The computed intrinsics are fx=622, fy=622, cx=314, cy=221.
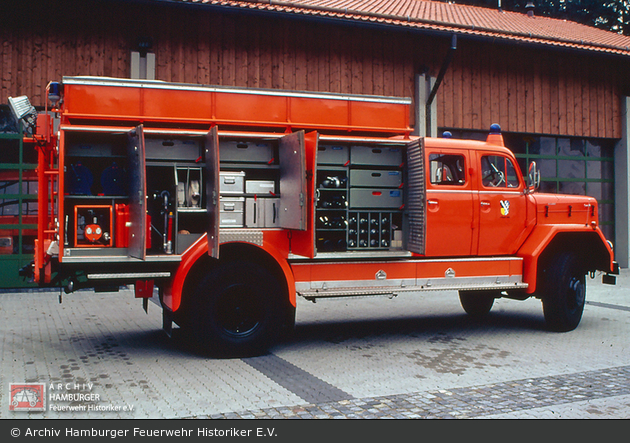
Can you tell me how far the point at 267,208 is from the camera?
24.2ft

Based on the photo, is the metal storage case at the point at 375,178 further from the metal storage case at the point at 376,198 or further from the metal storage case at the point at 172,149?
the metal storage case at the point at 172,149

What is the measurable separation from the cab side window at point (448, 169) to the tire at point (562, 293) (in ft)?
5.80

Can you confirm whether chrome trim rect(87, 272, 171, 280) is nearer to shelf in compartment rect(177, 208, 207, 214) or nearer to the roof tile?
shelf in compartment rect(177, 208, 207, 214)

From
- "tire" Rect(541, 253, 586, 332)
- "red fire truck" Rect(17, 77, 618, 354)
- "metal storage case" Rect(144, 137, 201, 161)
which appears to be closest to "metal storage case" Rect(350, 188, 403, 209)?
"red fire truck" Rect(17, 77, 618, 354)

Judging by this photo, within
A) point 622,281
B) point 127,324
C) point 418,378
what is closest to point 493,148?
point 418,378

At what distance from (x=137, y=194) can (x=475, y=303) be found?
5.68m

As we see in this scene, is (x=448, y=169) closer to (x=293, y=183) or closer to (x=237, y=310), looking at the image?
(x=293, y=183)

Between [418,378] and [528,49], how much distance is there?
1216 cm

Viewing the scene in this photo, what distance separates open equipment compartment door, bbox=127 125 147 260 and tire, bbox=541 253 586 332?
526 cm

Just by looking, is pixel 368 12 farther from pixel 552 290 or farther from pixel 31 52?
pixel 552 290

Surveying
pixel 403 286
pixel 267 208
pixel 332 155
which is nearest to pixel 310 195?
pixel 267 208

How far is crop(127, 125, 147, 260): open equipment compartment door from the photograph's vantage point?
629cm

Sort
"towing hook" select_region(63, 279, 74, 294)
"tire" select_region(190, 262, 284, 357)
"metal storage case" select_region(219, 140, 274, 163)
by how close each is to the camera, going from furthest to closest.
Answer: "metal storage case" select_region(219, 140, 274, 163)
"tire" select_region(190, 262, 284, 357)
"towing hook" select_region(63, 279, 74, 294)

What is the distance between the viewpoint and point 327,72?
13602 mm
